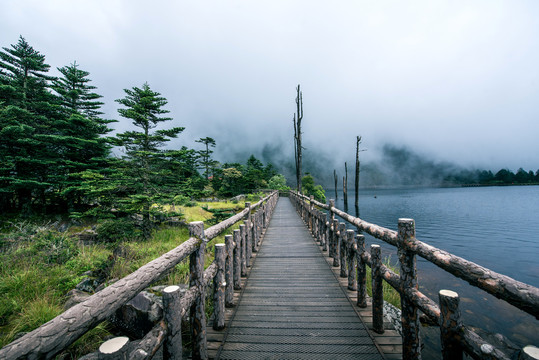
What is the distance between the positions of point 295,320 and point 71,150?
70.4 ft

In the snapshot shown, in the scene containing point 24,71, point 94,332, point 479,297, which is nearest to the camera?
point 94,332

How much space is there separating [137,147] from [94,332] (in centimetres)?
947

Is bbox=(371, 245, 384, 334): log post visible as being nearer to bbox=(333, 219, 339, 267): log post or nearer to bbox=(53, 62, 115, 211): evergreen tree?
bbox=(333, 219, 339, 267): log post

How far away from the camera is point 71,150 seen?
54.9 ft

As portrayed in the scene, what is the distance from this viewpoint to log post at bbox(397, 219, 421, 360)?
2.14m

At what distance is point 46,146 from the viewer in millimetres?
16297

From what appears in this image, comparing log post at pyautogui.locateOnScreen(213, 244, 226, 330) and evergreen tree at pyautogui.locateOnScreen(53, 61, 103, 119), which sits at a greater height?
evergreen tree at pyautogui.locateOnScreen(53, 61, 103, 119)

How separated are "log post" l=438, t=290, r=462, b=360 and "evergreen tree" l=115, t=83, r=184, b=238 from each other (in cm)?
1058

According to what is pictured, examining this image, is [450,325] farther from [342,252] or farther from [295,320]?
[342,252]

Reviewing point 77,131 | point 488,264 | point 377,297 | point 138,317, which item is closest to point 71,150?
point 77,131

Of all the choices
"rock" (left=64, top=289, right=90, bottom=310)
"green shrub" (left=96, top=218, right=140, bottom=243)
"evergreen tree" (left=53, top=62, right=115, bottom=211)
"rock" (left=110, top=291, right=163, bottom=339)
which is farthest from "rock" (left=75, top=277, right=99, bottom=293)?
"evergreen tree" (left=53, top=62, right=115, bottom=211)

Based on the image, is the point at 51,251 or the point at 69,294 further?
the point at 51,251

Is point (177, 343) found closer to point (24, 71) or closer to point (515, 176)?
point (24, 71)

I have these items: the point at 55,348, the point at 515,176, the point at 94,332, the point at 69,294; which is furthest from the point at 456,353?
the point at 515,176
